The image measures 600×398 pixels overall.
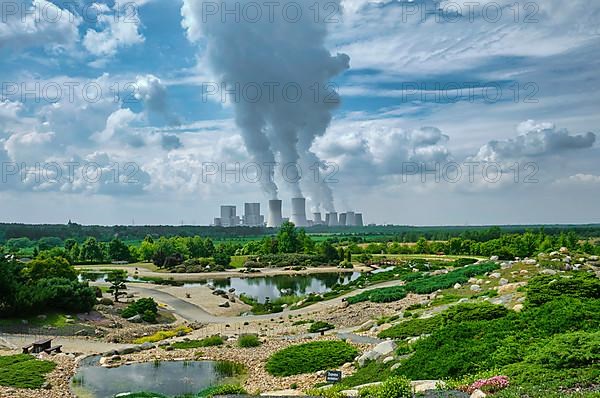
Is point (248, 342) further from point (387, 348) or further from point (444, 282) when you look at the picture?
point (444, 282)

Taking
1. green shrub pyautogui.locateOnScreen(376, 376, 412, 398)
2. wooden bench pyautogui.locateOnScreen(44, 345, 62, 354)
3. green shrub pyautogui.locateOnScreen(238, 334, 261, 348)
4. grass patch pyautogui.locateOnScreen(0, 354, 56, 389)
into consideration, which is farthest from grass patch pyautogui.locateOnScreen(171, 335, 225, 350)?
green shrub pyautogui.locateOnScreen(376, 376, 412, 398)

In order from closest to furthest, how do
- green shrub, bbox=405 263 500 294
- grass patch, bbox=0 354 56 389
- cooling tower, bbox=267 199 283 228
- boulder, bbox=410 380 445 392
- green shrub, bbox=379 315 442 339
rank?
boulder, bbox=410 380 445 392
grass patch, bbox=0 354 56 389
green shrub, bbox=379 315 442 339
green shrub, bbox=405 263 500 294
cooling tower, bbox=267 199 283 228

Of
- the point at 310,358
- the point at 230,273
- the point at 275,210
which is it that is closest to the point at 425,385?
the point at 310,358

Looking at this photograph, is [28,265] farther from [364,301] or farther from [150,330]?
[364,301]

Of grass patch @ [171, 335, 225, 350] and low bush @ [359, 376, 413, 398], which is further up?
low bush @ [359, 376, 413, 398]

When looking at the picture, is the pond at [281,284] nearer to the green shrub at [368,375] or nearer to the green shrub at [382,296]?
the green shrub at [382,296]

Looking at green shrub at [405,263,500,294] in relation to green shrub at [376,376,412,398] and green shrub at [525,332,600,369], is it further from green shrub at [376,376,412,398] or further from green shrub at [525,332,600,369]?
green shrub at [376,376,412,398]

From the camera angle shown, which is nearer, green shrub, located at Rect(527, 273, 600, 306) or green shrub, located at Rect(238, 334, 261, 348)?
green shrub, located at Rect(527, 273, 600, 306)

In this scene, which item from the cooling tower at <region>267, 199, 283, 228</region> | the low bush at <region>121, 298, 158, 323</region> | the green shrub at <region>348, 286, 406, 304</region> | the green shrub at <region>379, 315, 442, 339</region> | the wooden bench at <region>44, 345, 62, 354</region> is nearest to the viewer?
the green shrub at <region>379, 315, 442, 339</region>
